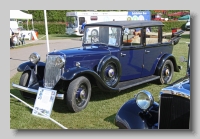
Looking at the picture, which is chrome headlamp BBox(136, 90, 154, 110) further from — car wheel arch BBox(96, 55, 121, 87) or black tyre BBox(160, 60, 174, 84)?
black tyre BBox(160, 60, 174, 84)

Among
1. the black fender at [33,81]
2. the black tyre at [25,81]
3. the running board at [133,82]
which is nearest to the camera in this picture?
the black fender at [33,81]

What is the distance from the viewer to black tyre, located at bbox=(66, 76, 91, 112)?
3.79 meters

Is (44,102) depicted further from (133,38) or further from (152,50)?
(152,50)

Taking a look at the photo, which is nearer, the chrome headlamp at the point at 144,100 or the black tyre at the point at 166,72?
the chrome headlamp at the point at 144,100

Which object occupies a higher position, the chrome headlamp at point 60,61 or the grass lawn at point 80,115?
the chrome headlamp at point 60,61

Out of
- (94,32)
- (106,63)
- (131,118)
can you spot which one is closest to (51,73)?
(106,63)

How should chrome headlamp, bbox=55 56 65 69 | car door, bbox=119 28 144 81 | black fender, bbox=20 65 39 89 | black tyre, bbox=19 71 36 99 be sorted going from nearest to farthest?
chrome headlamp, bbox=55 56 65 69, black fender, bbox=20 65 39 89, black tyre, bbox=19 71 36 99, car door, bbox=119 28 144 81

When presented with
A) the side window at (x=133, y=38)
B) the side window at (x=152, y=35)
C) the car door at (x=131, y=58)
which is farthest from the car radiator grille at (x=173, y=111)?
the side window at (x=152, y=35)

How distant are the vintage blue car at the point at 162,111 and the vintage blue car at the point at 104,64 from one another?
1057 millimetres

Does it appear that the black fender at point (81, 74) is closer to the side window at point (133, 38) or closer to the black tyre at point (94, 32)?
the side window at point (133, 38)

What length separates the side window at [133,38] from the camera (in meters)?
4.64

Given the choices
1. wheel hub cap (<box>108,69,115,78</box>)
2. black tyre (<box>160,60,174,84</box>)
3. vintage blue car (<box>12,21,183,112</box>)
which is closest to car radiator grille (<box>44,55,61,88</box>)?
vintage blue car (<box>12,21,183,112</box>)

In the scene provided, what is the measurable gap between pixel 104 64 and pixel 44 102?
1134 millimetres

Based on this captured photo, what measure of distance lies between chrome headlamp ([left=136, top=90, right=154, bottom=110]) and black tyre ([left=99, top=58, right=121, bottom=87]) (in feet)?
4.46
